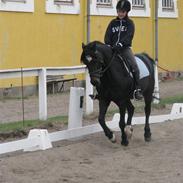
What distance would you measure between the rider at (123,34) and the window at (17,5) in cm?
848

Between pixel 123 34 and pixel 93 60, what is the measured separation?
3.59 ft

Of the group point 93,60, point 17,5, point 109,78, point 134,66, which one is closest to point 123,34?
point 134,66

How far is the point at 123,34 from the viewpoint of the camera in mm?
11695

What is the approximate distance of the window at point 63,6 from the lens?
857 inches

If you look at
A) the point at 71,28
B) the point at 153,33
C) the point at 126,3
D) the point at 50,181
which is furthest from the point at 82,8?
the point at 50,181

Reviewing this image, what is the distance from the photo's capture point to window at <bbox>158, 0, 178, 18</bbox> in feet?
92.1

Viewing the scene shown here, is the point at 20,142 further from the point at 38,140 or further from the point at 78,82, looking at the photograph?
the point at 78,82

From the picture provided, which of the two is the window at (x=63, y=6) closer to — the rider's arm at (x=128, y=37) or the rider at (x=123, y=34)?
the rider at (x=123, y=34)

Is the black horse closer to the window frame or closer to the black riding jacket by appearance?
the black riding jacket

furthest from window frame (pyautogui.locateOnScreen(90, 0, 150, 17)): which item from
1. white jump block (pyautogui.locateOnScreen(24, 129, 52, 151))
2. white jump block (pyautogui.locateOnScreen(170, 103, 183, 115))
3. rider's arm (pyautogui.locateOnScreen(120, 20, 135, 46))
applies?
white jump block (pyautogui.locateOnScreen(24, 129, 52, 151))

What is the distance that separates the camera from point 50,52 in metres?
22.0

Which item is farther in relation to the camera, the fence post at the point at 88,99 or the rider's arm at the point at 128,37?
the fence post at the point at 88,99

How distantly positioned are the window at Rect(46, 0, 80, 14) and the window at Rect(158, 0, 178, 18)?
19.1 ft

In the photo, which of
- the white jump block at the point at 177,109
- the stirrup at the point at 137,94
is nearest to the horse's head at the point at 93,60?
the stirrup at the point at 137,94
